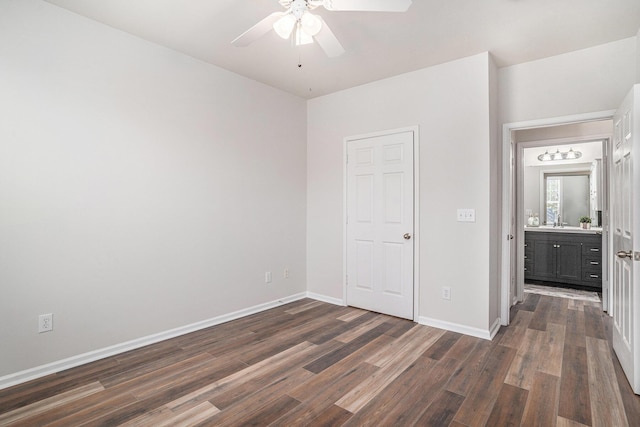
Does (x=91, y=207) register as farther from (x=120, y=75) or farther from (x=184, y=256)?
(x=120, y=75)

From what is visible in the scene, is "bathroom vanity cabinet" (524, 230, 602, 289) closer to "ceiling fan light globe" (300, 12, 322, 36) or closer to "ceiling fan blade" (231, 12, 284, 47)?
"ceiling fan light globe" (300, 12, 322, 36)

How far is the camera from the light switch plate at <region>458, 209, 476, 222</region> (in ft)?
10.6

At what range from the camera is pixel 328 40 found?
7.18ft

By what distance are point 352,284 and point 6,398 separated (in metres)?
3.16

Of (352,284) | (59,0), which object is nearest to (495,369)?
(352,284)

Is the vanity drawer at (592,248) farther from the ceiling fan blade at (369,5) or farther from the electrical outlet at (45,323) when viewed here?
the electrical outlet at (45,323)

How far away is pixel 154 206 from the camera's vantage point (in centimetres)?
299

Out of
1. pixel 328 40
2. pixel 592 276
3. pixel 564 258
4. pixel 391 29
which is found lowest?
pixel 592 276

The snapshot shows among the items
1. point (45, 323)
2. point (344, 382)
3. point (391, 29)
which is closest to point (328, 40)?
point (391, 29)

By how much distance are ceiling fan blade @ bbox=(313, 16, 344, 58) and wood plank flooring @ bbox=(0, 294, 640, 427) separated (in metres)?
2.34

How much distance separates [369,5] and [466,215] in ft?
7.16

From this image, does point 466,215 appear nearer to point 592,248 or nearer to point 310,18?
point 310,18

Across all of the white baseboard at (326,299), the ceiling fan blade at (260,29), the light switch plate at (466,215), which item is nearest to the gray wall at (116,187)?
the white baseboard at (326,299)

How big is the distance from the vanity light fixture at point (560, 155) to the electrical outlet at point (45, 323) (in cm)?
710
